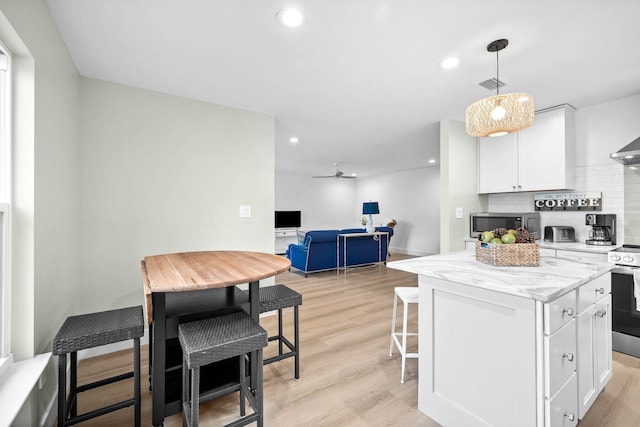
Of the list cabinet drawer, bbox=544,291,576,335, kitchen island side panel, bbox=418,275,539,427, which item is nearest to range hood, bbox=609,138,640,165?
cabinet drawer, bbox=544,291,576,335

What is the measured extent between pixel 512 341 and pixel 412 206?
22.5 ft

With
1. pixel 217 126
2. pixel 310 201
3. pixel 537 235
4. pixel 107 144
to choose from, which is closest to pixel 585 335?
pixel 537 235

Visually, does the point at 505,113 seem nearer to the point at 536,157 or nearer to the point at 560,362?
the point at 560,362

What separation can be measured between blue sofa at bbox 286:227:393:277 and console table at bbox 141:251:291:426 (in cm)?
323

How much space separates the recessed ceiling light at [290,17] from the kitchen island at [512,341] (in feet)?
5.25

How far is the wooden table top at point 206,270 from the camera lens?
1316 mm

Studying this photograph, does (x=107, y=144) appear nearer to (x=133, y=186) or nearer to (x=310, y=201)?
(x=133, y=186)

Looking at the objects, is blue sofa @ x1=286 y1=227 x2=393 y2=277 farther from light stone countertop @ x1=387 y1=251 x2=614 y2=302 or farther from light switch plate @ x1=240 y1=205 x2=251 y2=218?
light stone countertop @ x1=387 y1=251 x2=614 y2=302

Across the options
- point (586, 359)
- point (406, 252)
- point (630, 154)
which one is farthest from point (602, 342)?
point (406, 252)

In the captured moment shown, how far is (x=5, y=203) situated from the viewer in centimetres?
138

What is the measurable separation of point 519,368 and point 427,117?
2.94 m

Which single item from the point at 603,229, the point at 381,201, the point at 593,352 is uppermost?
the point at 381,201

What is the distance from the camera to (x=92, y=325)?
1.52 metres

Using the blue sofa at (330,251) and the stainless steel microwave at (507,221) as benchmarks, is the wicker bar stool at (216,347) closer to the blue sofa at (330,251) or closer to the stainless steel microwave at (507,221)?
the stainless steel microwave at (507,221)
